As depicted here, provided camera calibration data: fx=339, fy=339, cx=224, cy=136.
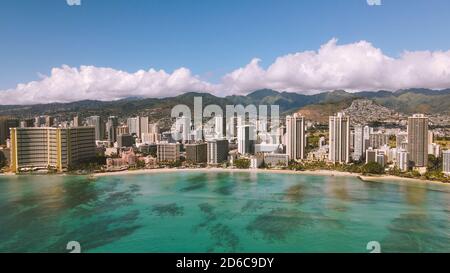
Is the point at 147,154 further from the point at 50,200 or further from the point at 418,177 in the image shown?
the point at 418,177

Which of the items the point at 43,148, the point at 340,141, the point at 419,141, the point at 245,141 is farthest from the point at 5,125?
the point at 419,141

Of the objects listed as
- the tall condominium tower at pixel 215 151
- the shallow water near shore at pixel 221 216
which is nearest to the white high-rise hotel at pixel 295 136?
the tall condominium tower at pixel 215 151

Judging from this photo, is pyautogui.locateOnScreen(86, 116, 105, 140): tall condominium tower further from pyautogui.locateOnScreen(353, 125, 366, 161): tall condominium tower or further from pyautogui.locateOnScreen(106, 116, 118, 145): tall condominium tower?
pyautogui.locateOnScreen(353, 125, 366, 161): tall condominium tower

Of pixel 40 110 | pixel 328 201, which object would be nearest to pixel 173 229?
pixel 328 201

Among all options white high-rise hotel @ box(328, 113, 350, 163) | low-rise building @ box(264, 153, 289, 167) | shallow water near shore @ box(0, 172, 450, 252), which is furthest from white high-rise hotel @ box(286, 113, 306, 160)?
shallow water near shore @ box(0, 172, 450, 252)

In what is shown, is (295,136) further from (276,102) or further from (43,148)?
(43,148)

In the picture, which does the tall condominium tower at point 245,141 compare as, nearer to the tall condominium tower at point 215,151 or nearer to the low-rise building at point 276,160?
the tall condominium tower at point 215,151

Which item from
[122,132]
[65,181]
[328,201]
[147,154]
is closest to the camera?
[328,201]
